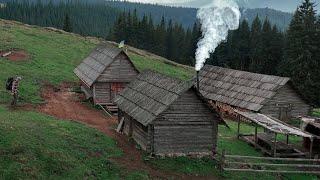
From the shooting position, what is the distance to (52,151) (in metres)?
22.2

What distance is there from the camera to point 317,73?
55.5 metres

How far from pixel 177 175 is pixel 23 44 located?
3914cm

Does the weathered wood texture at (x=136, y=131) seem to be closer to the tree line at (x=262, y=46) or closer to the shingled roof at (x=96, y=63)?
the shingled roof at (x=96, y=63)

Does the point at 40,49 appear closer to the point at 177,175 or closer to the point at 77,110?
the point at 77,110

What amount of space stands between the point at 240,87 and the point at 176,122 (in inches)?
761

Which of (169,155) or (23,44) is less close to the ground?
(23,44)

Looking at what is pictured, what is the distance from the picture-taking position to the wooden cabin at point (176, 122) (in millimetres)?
24688

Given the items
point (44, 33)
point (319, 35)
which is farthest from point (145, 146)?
point (44, 33)

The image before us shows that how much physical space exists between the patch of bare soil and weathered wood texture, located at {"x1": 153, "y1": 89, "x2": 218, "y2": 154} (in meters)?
29.4

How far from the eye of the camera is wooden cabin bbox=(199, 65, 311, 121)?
130 ft

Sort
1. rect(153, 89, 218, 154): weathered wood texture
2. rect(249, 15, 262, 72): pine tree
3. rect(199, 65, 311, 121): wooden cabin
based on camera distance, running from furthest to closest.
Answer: rect(249, 15, 262, 72): pine tree < rect(199, 65, 311, 121): wooden cabin < rect(153, 89, 218, 154): weathered wood texture

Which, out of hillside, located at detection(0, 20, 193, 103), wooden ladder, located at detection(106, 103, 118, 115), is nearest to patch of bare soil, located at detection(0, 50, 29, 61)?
hillside, located at detection(0, 20, 193, 103)

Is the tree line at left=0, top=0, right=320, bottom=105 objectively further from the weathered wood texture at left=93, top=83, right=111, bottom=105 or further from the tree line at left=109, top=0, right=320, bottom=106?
the weathered wood texture at left=93, top=83, right=111, bottom=105

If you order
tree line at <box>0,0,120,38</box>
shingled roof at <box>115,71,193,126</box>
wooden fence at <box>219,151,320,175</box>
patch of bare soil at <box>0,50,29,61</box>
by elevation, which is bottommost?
wooden fence at <box>219,151,320,175</box>
